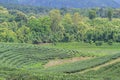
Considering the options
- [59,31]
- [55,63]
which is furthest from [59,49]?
[59,31]

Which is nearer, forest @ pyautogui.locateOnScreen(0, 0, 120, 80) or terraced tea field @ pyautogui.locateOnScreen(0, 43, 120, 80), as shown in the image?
terraced tea field @ pyautogui.locateOnScreen(0, 43, 120, 80)

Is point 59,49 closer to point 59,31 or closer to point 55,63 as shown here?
point 55,63

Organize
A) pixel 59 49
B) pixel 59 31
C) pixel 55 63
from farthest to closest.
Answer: pixel 59 31 < pixel 59 49 < pixel 55 63

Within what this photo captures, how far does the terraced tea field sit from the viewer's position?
35.4m

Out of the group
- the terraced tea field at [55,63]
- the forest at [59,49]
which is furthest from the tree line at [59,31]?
the terraced tea field at [55,63]

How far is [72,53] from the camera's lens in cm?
6531

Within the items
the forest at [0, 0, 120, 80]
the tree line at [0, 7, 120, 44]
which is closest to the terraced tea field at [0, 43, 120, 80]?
the forest at [0, 0, 120, 80]

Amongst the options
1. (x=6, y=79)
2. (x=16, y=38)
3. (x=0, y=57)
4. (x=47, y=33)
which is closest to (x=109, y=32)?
(x=47, y=33)

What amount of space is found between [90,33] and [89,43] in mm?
4340

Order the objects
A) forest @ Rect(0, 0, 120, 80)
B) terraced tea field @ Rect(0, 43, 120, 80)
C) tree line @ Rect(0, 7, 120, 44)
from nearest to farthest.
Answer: terraced tea field @ Rect(0, 43, 120, 80)
forest @ Rect(0, 0, 120, 80)
tree line @ Rect(0, 7, 120, 44)

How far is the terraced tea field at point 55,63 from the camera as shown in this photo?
35384 millimetres

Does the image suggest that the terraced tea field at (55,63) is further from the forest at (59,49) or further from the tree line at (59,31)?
the tree line at (59,31)

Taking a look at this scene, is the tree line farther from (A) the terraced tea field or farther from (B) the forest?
(A) the terraced tea field

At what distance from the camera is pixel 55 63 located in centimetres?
5953
